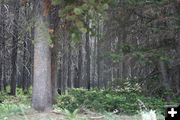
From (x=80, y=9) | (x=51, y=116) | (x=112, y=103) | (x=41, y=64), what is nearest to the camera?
(x=80, y=9)

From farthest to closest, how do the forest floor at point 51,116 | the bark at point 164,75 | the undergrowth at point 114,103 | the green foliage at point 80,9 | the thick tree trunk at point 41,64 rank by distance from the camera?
the bark at point 164,75
the undergrowth at point 114,103
the thick tree trunk at point 41,64
the green foliage at point 80,9
the forest floor at point 51,116

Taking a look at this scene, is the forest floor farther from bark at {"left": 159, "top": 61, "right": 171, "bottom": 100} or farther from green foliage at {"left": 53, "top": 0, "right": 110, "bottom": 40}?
bark at {"left": 159, "top": 61, "right": 171, "bottom": 100}

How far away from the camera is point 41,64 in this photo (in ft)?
35.7

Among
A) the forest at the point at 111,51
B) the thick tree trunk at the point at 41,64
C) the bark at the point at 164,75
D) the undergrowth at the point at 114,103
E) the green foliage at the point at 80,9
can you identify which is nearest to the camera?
the green foliage at the point at 80,9

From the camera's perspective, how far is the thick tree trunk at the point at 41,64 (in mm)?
10812

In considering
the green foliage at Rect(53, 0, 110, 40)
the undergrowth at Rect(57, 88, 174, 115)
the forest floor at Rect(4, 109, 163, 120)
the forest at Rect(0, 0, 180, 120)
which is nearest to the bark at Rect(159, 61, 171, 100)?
the forest at Rect(0, 0, 180, 120)

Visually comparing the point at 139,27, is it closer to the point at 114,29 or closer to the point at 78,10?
the point at 114,29

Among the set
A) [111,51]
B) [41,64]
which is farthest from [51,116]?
[111,51]

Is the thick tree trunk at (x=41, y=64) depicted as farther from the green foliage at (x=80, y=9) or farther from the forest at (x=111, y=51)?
the green foliage at (x=80, y=9)

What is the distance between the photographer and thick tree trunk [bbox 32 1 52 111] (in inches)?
426

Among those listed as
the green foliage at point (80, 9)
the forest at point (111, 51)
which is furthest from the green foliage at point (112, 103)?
the green foliage at point (80, 9)

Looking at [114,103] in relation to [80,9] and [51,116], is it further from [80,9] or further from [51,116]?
[80,9]

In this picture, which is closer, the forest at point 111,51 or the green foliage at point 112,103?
the forest at point 111,51

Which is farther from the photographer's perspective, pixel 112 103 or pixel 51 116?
pixel 112 103
